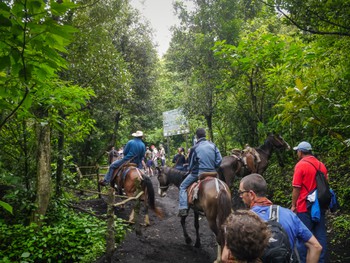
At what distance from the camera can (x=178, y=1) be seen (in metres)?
16.8

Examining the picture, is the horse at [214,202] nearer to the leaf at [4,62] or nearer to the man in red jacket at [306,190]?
the man in red jacket at [306,190]

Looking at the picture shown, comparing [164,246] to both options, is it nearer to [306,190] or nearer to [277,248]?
[306,190]

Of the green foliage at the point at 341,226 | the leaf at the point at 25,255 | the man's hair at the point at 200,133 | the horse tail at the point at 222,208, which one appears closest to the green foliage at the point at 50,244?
the leaf at the point at 25,255

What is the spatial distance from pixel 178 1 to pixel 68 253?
15.7 m

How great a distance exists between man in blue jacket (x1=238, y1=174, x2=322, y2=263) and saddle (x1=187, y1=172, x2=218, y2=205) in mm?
3525

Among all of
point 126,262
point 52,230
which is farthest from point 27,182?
point 126,262

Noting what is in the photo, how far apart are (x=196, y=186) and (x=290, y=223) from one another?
4100 millimetres

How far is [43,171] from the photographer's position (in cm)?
603

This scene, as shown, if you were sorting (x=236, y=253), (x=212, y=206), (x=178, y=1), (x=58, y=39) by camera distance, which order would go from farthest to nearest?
(x=178, y=1) < (x=212, y=206) < (x=58, y=39) < (x=236, y=253)

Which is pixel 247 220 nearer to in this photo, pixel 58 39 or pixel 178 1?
pixel 58 39

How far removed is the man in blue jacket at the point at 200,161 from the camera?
21.6 ft

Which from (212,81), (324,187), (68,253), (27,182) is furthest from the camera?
(212,81)

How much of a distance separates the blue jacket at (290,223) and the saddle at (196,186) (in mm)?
3673

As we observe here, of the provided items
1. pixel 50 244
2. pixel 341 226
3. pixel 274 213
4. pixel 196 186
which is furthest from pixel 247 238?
pixel 341 226
